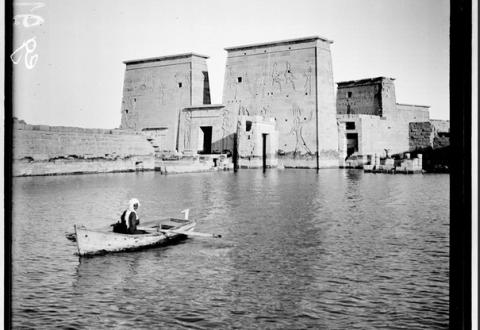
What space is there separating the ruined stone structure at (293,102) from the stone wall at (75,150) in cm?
371

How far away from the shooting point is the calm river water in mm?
4121

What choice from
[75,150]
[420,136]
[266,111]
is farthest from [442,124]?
[420,136]

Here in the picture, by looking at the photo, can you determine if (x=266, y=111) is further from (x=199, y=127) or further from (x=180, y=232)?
(x=180, y=232)

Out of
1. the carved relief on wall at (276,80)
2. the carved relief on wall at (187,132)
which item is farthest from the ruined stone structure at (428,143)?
the carved relief on wall at (187,132)

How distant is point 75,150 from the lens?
30.3 feet

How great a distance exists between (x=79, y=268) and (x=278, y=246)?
6.79 feet

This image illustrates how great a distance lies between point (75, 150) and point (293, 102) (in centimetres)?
889

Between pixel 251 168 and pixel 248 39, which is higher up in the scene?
pixel 248 39

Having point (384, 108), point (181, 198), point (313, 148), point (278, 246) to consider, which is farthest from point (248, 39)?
point (384, 108)

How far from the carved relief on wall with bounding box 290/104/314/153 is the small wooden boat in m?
11.0

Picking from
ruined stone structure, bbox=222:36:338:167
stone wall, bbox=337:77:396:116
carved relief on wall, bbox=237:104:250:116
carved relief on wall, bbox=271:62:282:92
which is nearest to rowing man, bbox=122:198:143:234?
ruined stone structure, bbox=222:36:338:167

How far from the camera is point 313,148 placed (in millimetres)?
16484

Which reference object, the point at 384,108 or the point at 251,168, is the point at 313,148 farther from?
the point at 384,108

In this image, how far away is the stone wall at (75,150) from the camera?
4.65 meters
